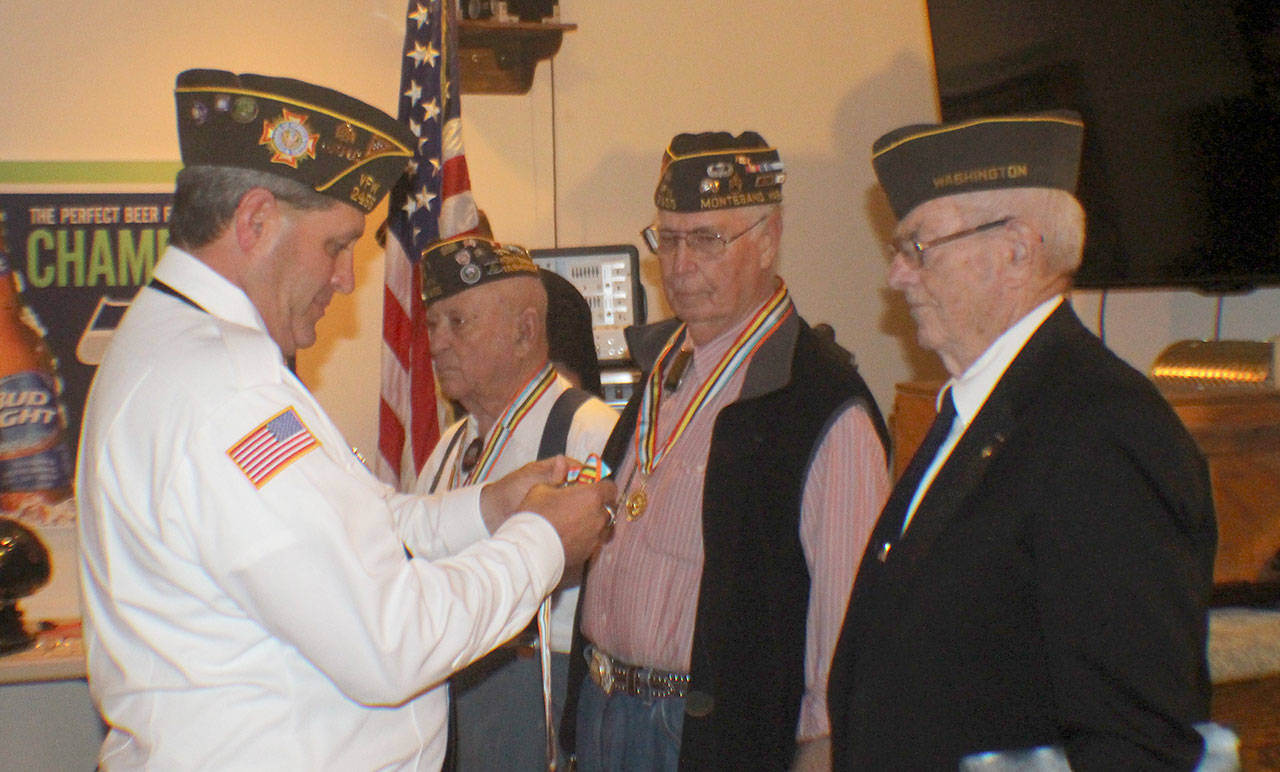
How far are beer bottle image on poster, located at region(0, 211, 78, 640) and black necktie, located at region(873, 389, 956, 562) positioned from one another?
2.76 meters

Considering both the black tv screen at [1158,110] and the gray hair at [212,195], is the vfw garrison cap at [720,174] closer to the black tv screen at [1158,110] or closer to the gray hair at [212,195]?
the gray hair at [212,195]

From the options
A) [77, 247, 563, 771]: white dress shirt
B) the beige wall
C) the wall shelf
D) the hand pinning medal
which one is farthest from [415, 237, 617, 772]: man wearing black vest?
the beige wall

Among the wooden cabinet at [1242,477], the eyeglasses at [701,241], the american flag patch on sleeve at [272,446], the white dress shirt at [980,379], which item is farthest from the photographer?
the wooden cabinet at [1242,477]

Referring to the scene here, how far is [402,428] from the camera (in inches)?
130

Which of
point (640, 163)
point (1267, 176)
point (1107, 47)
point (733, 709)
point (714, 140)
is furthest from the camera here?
point (640, 163)

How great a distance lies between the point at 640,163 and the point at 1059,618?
3116mm

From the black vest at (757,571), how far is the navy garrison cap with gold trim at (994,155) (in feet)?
1.39

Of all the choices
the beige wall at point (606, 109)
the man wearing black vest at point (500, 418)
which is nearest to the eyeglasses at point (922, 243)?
the man wearing black vest at point (500, 418)

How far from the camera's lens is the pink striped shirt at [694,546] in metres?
1.73

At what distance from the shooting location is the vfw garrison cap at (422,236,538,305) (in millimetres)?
2479

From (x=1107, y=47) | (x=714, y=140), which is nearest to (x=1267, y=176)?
(x=1107, y=47)

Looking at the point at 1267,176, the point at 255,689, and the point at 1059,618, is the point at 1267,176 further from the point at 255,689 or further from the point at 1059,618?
the point at 255,689

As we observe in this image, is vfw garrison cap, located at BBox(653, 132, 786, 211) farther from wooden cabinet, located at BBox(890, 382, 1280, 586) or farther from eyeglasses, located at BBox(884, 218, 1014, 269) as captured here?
wooden cabinet, located at BBox(890, 382, 1280, 586)

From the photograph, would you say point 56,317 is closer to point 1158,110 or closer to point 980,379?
point 980,379
